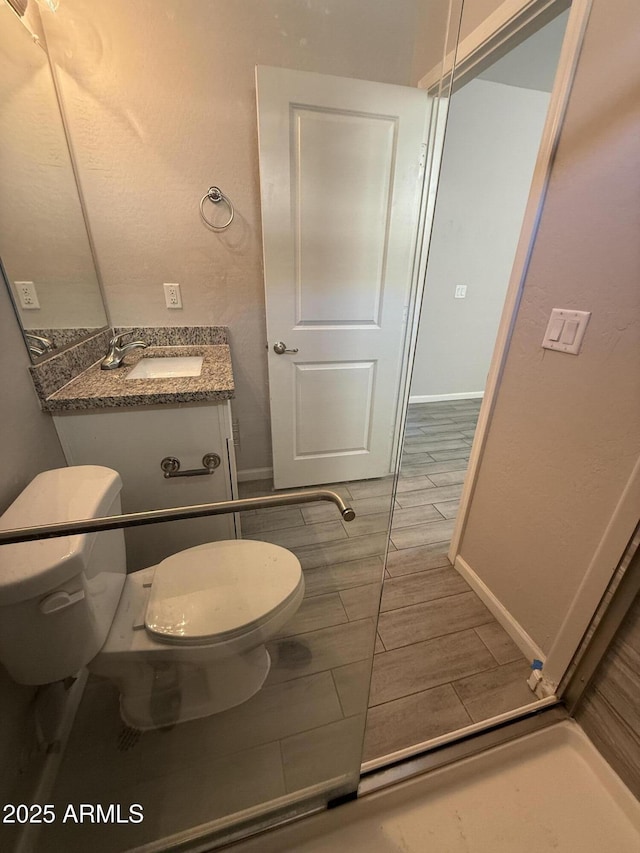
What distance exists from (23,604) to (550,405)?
1.38 meters

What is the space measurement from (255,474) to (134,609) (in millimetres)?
1248

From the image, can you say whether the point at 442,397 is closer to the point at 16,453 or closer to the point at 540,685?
the point at 540,685

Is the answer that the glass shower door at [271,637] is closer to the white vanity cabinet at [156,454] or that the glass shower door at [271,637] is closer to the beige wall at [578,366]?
the white vanity cabinet at [156,454]

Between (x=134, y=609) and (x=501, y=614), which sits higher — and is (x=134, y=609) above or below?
above

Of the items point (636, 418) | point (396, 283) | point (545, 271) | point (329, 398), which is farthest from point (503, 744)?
point (396, 283)

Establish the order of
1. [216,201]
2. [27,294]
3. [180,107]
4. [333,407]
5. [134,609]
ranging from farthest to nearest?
[333,407] → [216,201] → [180,107] → [27,294] → [134,609]

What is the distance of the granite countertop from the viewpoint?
3.45ft

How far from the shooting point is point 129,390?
112 cm

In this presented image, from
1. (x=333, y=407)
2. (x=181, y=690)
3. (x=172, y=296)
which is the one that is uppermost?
(x=172, y=296)

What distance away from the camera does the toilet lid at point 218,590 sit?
831 millimetres

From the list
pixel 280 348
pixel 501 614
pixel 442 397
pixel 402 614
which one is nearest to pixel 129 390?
pixel 280 348

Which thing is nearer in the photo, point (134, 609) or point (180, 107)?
point (134, 609)

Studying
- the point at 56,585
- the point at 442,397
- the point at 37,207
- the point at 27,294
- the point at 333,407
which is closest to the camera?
the point at 56,585

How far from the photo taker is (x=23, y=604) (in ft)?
2.05
